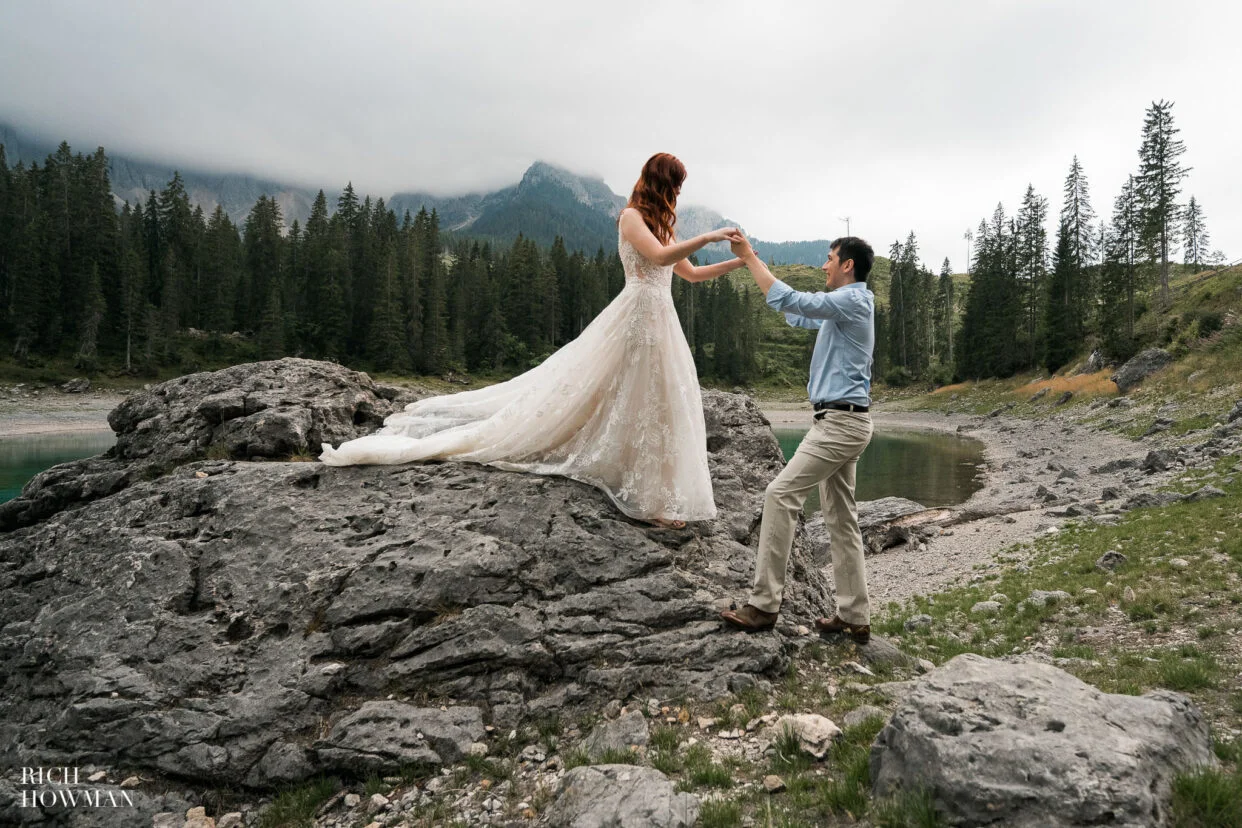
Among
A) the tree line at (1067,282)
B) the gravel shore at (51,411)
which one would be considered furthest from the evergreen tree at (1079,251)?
the gravel shore at (51,411)

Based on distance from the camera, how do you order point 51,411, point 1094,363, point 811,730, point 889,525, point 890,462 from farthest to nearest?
point 51,411 < point 1094,363 < point 890,462 < point 889,525 < point 811,730

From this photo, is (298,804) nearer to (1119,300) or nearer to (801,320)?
(801,320)

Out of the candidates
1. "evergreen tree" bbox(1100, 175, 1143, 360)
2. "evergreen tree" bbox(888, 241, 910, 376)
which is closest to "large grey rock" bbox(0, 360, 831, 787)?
"evergreen tree" bbox(1100, 175, 1143, 360)

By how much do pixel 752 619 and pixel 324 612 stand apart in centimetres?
392

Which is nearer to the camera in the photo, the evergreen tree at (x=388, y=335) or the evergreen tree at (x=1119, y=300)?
the evergreen tree at (x=1119, y=300)

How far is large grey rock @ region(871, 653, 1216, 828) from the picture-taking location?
3082 mm

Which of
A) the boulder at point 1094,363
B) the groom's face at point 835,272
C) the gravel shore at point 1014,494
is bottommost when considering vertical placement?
the gravel shore at point 1014,494

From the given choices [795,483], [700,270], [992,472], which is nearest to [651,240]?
[700,270]

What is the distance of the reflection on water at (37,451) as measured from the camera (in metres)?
31.5

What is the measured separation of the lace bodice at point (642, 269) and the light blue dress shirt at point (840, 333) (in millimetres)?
1283

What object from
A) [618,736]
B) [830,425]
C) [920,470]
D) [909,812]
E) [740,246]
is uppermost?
[740,246]

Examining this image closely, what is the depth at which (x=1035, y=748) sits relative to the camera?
3.33 metres

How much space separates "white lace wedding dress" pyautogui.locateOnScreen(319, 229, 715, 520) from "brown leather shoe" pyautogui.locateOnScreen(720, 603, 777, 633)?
1059mm

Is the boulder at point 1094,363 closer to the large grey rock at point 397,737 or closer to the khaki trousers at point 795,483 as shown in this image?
the khaki trousers at point 795,483
